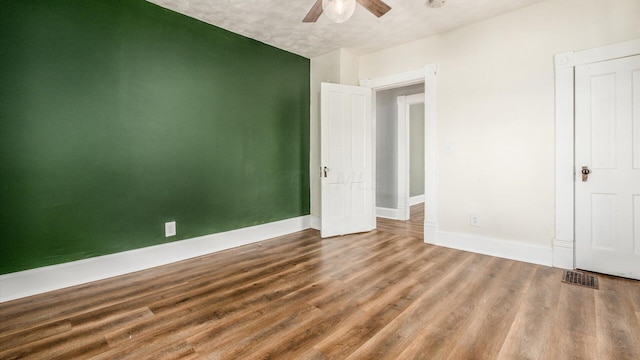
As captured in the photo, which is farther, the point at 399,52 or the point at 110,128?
the point at 399,52

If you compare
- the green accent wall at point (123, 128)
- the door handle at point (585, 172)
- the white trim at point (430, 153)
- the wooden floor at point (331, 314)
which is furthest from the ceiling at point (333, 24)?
the wooden floor at point (331, 314)

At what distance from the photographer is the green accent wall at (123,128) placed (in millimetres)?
2211

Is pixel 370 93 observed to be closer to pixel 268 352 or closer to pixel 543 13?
pixel 543 13

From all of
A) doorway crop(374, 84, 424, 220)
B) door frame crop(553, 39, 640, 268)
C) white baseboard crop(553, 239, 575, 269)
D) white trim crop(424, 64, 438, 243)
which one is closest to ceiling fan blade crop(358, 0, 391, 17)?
white trim crop(424, 64, 438, 243)

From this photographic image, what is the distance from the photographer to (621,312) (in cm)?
194

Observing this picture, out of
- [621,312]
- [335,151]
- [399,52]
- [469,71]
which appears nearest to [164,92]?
[335,151]

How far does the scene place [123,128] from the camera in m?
2.66

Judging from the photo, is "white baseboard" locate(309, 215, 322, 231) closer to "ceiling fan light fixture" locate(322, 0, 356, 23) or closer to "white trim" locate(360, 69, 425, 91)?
"white trim" locate(360, 69, 425, 91)

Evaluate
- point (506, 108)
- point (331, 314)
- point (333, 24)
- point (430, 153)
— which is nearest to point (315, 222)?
point (430, 153)

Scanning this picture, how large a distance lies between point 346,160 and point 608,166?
8.71ft

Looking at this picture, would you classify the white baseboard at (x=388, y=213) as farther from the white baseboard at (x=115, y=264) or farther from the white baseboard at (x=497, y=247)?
the white baseboard at (x=115, y=264)

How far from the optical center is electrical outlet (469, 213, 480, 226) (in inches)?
129

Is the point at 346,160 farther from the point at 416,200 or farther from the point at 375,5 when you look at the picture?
the point at 416,200

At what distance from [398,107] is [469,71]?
1.89 meters
